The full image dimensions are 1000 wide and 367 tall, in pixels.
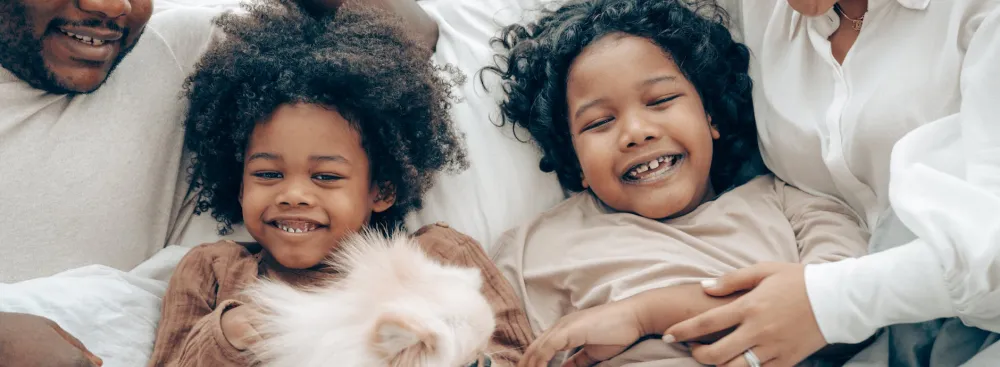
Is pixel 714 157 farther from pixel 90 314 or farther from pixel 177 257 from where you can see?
pixel 90 314

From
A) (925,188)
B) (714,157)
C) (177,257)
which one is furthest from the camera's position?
(714,157)

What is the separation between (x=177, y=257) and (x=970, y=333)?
4.40ft

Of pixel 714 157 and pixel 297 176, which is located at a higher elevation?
pixel 297 176

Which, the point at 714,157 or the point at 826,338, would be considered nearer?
the point at 826,338

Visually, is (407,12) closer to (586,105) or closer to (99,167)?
(586,105)

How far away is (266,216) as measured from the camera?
4.84 feet

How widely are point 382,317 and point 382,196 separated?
2.05 feet

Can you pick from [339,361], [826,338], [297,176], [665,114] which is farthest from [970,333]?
[297,176]

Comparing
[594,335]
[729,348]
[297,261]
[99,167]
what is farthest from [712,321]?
[99,167]

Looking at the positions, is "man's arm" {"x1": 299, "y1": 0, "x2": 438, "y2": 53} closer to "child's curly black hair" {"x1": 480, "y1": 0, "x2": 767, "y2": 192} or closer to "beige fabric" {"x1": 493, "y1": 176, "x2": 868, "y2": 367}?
"child's curly black hair" {"x1": 480, "y1": 0, "x2": 767, "y2": 192}

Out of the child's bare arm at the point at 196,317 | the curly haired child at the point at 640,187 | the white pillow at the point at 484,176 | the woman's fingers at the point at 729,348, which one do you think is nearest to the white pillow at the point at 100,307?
the child's bare arm at the point at 196,317

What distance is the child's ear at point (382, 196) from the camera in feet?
5.30

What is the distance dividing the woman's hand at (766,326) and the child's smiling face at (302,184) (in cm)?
60

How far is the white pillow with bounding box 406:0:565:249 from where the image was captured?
172 centimetres
